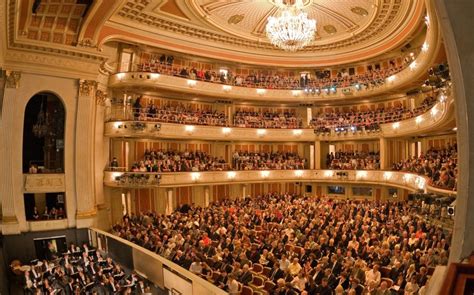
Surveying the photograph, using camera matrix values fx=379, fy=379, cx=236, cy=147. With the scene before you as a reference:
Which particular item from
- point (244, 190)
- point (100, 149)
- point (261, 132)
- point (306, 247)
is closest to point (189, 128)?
point (100, 149)

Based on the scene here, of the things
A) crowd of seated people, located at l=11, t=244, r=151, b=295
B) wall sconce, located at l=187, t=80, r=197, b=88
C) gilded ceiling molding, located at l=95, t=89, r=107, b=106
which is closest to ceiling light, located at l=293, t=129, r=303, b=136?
wall sconce, located at l=187, t=80, r=197, b=88

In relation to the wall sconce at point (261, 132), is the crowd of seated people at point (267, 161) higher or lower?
lower

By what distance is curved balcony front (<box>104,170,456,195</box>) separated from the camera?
63.6ft

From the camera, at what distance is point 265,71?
2820 cm

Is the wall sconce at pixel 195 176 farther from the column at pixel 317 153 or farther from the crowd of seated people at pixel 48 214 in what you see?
the column at pixel 317 153

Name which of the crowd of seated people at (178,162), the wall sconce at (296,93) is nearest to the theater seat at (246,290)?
the crowd of seated people at (178,162)

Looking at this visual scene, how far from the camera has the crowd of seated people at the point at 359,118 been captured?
22.8 meters

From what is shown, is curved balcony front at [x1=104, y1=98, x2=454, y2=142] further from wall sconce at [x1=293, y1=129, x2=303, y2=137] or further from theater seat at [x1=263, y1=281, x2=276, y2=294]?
theater seat at [x1=263, y1=281, x2=276, y2=294]

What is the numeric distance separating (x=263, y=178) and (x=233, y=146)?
322cm

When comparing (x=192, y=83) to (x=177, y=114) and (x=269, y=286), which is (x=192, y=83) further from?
(x=269, y=286)

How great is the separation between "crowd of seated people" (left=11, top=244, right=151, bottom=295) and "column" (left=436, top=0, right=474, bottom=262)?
882 cm

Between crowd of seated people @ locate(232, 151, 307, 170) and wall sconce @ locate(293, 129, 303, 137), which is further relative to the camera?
wall sconce @ locate(293, 129, 303, 137)

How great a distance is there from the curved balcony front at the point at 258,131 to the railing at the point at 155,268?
6.45 meters

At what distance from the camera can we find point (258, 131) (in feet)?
83.7
